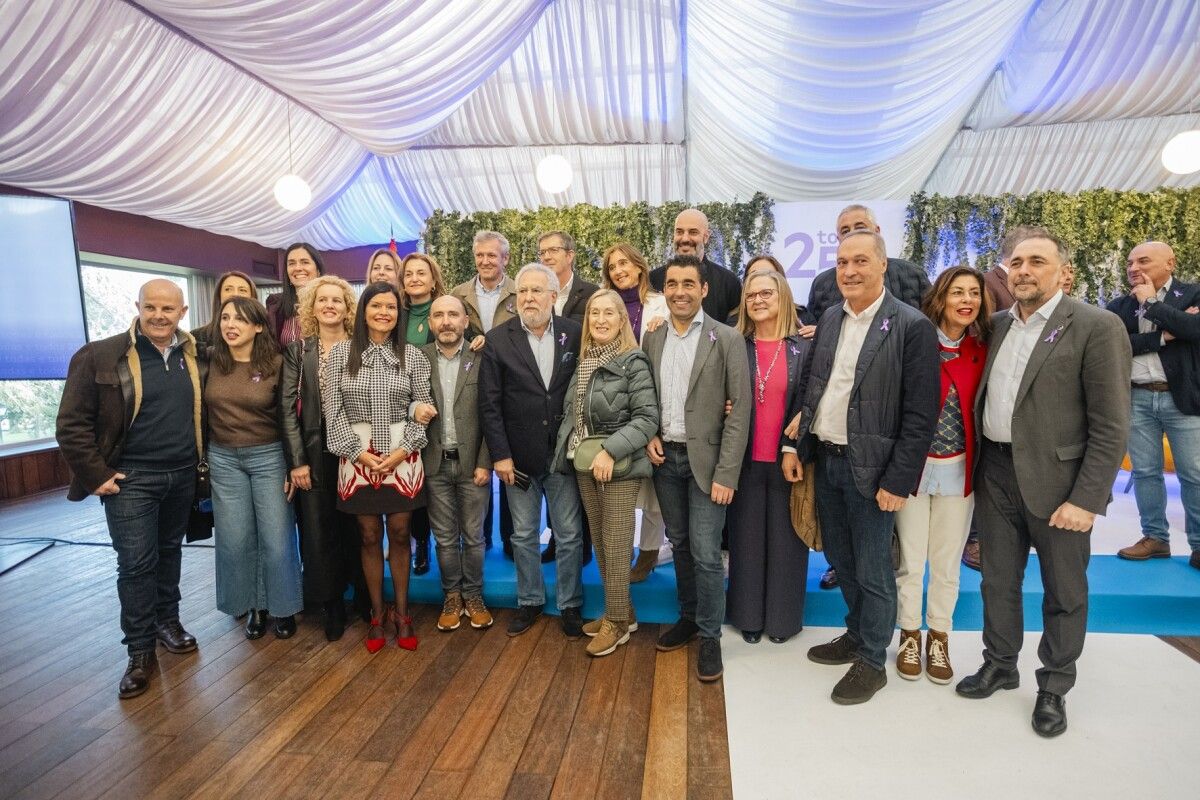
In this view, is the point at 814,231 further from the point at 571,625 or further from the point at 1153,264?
the point at 571,625

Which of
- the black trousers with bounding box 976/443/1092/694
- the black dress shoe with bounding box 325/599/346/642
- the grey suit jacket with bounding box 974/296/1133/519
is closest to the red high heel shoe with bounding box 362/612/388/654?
the black dress shoe with bounding box 325/599/346/642

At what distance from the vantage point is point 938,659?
8.11 feet

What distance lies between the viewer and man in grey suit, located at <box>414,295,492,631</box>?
282cm

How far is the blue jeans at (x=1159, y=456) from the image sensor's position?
3.09 metres

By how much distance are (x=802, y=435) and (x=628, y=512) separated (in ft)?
2.61

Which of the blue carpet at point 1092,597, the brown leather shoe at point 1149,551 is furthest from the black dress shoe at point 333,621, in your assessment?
the brown leather shoe at point 1149,551

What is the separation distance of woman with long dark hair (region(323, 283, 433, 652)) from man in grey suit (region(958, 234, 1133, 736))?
91.6 inches

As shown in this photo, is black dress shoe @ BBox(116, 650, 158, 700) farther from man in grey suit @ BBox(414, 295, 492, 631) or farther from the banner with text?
the banner with text

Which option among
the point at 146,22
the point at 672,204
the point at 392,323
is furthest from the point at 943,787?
the point at 146,22

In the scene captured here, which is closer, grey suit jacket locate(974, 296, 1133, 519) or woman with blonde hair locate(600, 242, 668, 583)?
grey suit jacket locate(974, 296, 1133, 519)

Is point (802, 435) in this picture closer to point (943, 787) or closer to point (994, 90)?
point (943, 787)

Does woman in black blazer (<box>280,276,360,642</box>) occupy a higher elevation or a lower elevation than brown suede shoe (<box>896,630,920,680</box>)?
higher

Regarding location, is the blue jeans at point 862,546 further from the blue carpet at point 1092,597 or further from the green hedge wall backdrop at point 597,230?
the green hedge wall backdrop at point 597,230

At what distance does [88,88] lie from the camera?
17.0ft
